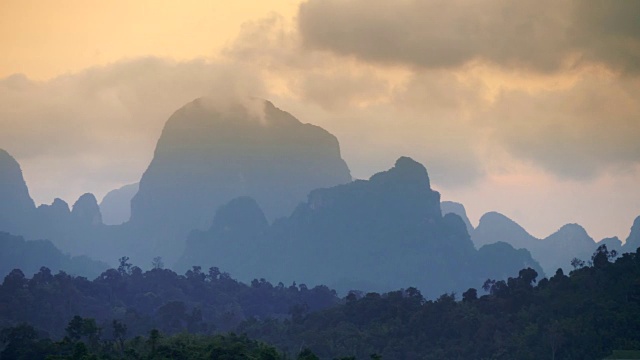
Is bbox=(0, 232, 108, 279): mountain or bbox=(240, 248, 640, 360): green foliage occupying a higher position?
bbox=(0, 232, 108, 279): mountain

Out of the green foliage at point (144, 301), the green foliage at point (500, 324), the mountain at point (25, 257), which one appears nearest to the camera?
the green foliage at point (500, 324)

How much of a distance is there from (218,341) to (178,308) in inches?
1839

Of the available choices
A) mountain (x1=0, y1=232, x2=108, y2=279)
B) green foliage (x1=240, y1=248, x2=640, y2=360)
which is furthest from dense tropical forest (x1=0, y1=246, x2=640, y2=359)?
mountain (x1=0, y1=232, x2=108, y2=279)

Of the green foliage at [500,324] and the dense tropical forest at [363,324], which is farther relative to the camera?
the green foliage at [500,324]

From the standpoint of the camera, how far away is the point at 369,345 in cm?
8812

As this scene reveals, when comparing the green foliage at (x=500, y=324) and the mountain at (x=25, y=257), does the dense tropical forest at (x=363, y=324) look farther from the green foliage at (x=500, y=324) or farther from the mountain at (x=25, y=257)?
the mountain at (x=25, y=257)

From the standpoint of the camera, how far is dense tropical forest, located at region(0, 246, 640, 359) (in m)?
68.5

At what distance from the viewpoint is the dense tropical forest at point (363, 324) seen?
68.5 m

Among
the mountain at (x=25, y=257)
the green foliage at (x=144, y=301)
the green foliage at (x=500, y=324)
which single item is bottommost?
the green foliage at (x=500, y=324)

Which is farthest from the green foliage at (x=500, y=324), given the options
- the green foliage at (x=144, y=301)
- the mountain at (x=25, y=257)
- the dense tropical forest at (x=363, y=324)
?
the mountain at (x=25, y=257)

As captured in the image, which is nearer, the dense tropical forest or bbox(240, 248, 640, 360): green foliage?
the dense tropical forest

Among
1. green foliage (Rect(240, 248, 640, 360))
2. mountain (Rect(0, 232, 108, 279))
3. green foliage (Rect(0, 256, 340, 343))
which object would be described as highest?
mountain (Rect(0, 232, 108, 279))

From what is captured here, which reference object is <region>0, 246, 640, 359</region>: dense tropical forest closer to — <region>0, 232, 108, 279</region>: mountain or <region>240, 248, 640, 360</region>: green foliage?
<region>240, 248, 640, 360</region>: green foliage

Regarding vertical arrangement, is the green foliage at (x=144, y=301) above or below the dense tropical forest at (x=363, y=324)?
above
